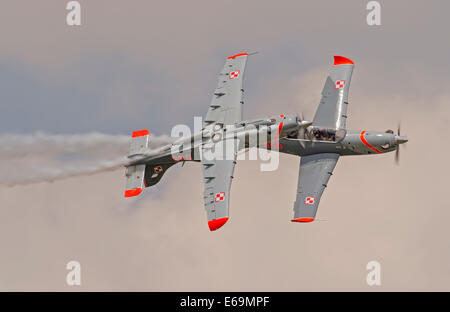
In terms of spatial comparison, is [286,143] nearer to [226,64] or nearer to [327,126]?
[327,126]

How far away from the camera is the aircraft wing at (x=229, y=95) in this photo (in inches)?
2003

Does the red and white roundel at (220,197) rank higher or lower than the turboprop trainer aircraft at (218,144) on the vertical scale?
lower

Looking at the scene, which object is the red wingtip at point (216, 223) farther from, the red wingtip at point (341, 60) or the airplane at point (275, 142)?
the red wingtip at point (341, 60)

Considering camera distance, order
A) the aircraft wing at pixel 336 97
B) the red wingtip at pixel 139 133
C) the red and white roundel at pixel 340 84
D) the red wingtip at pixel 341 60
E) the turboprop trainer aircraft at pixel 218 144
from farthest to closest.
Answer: the red wingtip at pixel 341 60 → the red and white roundel at pixel 340 84 → the red wingtip at pixel 139 133 → the aircraft wing at pixel 336 97 → the turboprop trainer aircraft at pixel 218 144

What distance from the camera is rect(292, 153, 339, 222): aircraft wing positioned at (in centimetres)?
4716

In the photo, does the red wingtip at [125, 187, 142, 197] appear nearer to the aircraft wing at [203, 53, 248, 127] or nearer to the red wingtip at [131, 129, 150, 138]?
the red wingtip at [131, 129, 150, 138]

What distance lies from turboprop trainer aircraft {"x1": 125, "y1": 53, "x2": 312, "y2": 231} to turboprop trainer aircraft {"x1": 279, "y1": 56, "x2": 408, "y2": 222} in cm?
126

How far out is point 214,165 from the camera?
159 ft

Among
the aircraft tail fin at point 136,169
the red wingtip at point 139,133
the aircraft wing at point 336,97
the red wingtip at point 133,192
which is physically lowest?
the red wingtip at point 133,192

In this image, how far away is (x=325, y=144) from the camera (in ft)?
162

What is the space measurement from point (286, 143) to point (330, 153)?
2420mm

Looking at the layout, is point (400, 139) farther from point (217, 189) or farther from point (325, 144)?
point (217, 189)

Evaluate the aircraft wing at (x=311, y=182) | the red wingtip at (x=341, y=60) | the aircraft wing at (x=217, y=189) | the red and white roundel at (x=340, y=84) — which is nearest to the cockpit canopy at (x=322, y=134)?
the aircraft wing at (x=311, y=182)

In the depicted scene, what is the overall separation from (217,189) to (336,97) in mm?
9156
